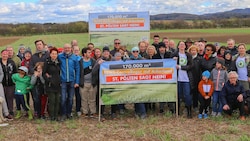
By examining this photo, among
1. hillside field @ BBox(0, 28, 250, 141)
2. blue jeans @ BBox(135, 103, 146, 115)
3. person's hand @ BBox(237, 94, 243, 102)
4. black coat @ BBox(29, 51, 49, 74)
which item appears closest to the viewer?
hillside field @ BBox(0, 28, 250, 141)

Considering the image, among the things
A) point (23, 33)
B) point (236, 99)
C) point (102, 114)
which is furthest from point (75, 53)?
point (23, 33)

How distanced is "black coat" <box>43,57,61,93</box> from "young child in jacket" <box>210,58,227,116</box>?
3855 millimetres

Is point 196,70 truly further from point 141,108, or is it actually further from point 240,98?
point 141,108

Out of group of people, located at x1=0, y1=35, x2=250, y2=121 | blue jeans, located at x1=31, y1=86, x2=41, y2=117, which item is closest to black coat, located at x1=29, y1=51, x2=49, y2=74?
group of people, located at x1=0, y1=35, x2=250, y2=121

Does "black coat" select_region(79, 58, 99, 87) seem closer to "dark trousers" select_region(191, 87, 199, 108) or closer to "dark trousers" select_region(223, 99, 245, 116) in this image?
"dark trousers" select_region(191, 87, 199, 108)

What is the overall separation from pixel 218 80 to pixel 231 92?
1.41 ft

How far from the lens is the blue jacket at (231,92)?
7594 millimetres

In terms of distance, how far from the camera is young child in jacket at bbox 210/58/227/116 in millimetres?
7766

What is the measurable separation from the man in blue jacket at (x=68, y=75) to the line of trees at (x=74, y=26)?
174 ft

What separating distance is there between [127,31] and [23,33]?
56.3 metres

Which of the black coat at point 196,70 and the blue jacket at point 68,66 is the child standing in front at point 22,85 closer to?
the blue jacket at point 68,66

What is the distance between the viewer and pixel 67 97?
308 inches

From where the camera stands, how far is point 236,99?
7.61 m

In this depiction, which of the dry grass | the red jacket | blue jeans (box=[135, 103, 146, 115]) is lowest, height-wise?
the dry grass
